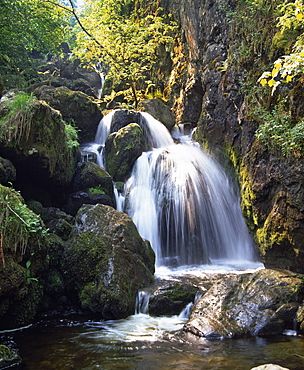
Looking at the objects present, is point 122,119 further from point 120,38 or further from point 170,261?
point 170,261

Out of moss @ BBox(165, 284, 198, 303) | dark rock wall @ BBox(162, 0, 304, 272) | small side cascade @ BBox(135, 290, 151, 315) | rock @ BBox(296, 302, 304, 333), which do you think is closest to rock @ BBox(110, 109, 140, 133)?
dark rock wall @ BBox(162, 0, 304, 272)

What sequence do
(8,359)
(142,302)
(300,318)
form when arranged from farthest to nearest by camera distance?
(142,302), (300,318), (8,359)

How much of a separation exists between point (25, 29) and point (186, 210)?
926 centimetres

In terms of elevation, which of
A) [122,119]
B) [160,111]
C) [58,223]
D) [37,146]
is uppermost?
[160,111]

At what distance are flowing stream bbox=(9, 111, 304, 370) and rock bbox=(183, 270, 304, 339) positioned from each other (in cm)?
24

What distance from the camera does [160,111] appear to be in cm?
1528

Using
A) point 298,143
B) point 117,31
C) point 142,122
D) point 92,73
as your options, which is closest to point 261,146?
point 298,143

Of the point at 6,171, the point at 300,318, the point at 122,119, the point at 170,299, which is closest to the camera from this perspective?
the point at 300,318

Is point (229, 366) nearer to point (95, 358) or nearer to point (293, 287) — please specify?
point (95, 358)

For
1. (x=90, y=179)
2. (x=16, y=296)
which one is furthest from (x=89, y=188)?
(x=16, y=296)

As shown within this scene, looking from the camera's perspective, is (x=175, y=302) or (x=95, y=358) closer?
(x=95, y=358)

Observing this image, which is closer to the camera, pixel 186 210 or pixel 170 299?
pixel 170 299

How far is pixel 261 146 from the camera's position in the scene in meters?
7.68

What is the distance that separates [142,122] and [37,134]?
6344 mm
